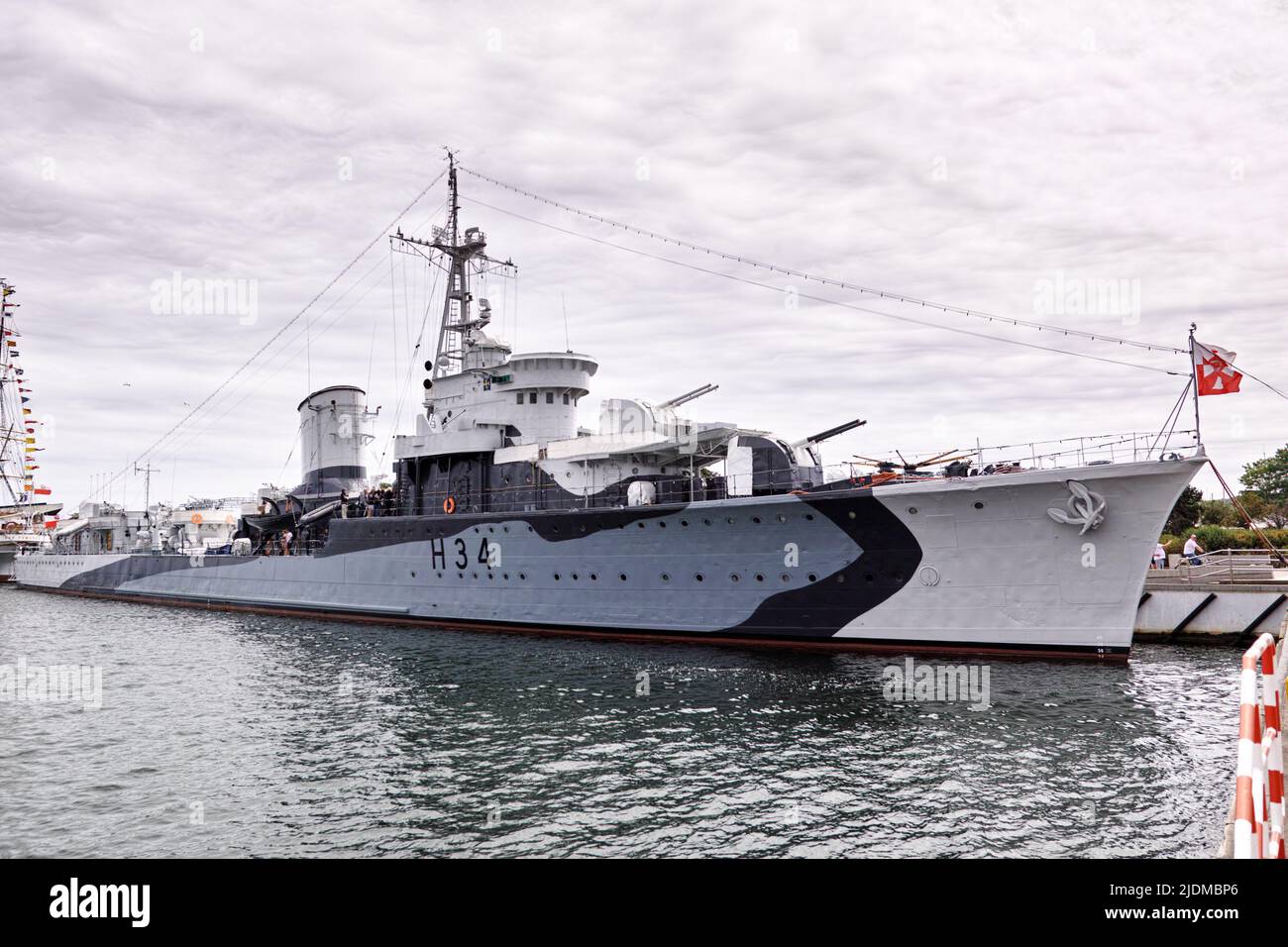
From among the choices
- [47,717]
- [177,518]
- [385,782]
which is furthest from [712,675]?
[177,518]

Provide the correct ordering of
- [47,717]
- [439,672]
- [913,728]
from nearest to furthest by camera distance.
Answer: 1. [913,728]
2. [47,717]
3. [439,672]

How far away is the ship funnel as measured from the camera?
38281 mm

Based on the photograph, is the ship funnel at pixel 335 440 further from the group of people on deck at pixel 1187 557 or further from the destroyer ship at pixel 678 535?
the group of people on deck at pixel 1187 557

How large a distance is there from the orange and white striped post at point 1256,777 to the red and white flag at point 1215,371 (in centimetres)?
1265

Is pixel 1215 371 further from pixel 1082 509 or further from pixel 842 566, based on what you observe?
pixel 842 566

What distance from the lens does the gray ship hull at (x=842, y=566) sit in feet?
54.9

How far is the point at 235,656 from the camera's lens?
70.4 ft

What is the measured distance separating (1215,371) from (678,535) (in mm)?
12063

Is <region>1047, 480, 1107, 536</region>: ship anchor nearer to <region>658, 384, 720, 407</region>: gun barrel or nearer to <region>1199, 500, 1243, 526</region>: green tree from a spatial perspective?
<region>658, 384, 720, 407</region>: gun barrel

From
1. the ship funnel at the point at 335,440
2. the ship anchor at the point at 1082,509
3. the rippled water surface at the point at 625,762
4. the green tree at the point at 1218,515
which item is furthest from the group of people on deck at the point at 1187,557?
the ship funnel at the point at 335,440

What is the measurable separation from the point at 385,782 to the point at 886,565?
12079 mm

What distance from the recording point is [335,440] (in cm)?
3881
